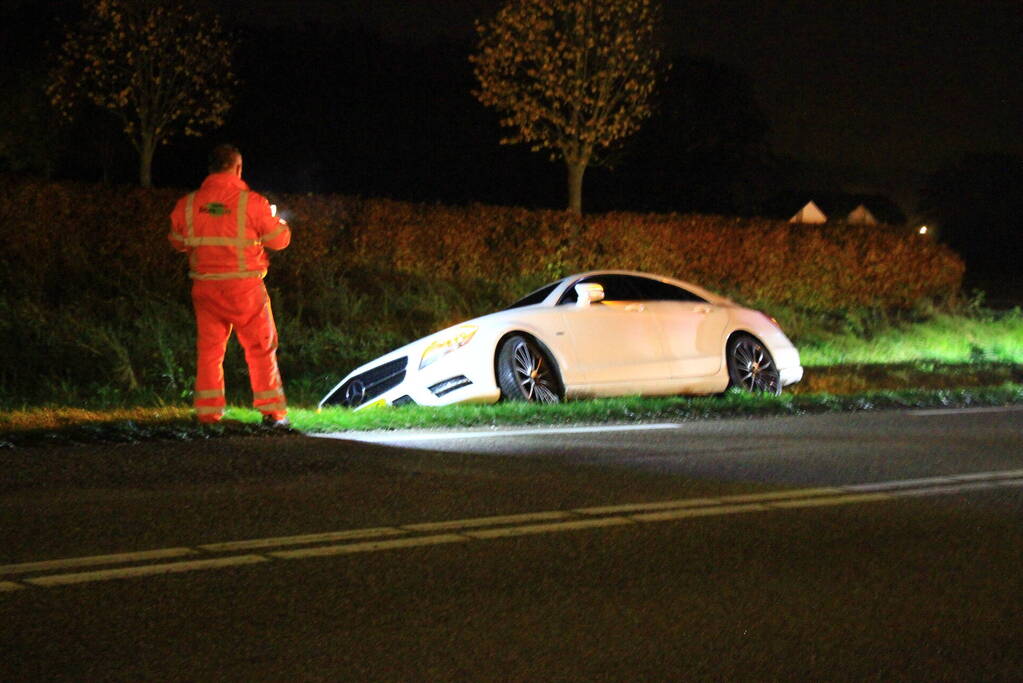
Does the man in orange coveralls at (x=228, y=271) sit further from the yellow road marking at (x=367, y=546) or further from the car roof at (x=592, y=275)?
the car roof at (x=592, y=275)

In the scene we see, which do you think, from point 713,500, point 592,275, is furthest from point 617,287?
point 713,500

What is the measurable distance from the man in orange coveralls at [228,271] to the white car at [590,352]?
252 centimetres

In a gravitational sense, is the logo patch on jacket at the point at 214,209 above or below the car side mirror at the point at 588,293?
above

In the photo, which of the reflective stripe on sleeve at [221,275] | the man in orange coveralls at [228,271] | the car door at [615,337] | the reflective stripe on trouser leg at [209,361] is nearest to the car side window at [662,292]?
the car door at [615,337]

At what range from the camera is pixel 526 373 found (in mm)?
12430

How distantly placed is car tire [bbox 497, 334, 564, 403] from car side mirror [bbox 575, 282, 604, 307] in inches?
23.2

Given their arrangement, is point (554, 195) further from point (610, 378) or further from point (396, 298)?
point (610, 378)

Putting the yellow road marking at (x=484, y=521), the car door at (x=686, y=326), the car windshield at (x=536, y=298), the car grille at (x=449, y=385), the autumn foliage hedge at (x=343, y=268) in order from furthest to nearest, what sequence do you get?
1. the autumn foliage hedge at (x=343, y=268)
2. the car door at (x=686, y=326)
3. the car windshield at (x=536, y=298)
4. the car grille at (x=449, y=385)
5. the yellow road marking at (x=484, y=521)

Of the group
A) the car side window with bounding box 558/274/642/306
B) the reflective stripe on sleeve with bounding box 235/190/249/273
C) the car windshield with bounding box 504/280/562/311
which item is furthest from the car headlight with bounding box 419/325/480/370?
the reflective stripe on sleeve with bounding box 235/190/249/273

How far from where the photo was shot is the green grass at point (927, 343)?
67.2 feet

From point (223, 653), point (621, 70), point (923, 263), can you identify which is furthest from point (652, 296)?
point (923, 263)

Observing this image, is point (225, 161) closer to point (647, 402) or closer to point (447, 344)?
point (447, 344)

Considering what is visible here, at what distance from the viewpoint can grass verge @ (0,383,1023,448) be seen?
9375 mm

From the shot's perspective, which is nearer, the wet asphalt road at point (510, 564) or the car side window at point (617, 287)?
the wet asphalt road at point (510, 564)
